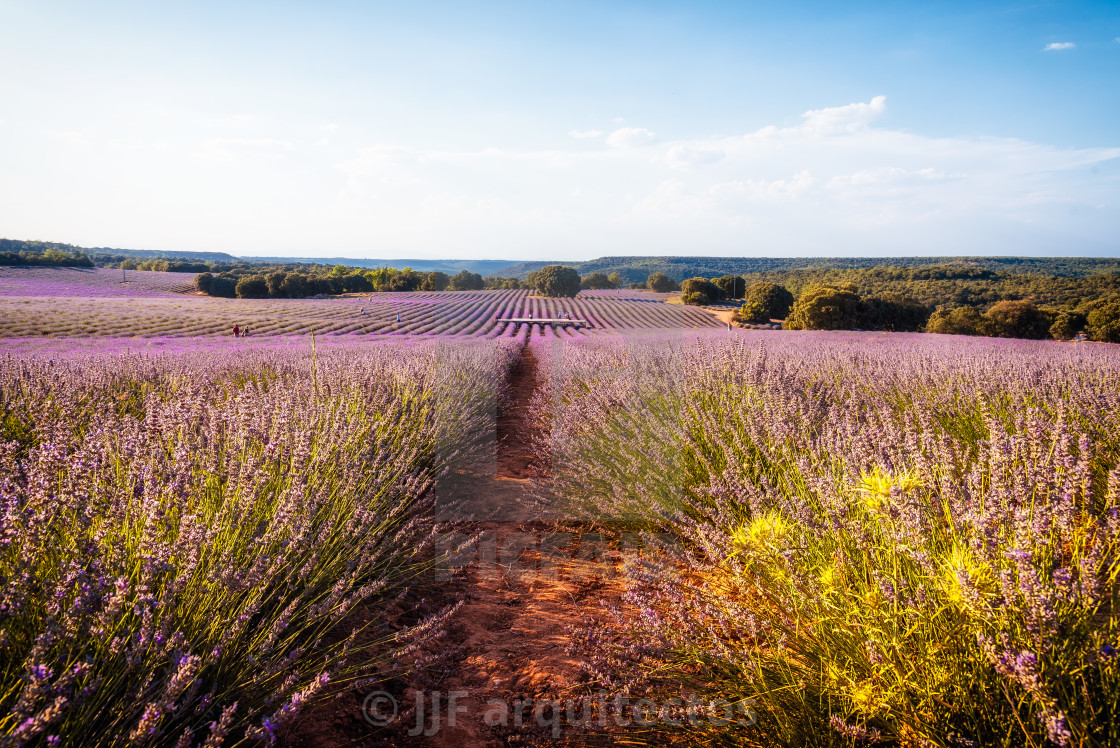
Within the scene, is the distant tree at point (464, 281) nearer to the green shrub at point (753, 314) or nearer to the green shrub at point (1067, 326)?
the green shrub at point (753, 314)

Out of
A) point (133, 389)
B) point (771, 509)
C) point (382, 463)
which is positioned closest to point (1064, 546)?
point (771, 509)

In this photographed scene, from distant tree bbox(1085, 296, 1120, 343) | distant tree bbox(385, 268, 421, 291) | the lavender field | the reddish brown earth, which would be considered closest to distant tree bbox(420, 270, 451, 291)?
distant tree bbox(385, 268, 421, 291)

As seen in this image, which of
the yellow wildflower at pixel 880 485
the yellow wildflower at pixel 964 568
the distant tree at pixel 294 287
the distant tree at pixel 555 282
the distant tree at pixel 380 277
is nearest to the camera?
the yellow wildflower at pixel 964 568

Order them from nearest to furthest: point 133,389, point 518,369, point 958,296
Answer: point 133,389 < point 518,369 < point 958,296

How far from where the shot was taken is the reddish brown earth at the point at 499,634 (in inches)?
68.6

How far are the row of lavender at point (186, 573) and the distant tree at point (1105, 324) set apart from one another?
30773 millimetres

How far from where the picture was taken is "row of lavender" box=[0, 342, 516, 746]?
3.61 ft

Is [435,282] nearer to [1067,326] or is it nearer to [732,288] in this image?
[732,288]

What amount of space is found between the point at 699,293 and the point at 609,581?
40330 mm

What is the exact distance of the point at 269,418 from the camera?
2.70 m

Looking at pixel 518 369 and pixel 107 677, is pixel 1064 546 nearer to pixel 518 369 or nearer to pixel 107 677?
pixel 107 677

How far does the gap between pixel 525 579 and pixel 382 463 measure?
116 cm

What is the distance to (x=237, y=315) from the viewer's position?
2094 centimetres

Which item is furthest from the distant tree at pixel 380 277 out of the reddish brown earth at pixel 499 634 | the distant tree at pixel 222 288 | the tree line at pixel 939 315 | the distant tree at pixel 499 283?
the reddish brown earth at pixel 499 634
